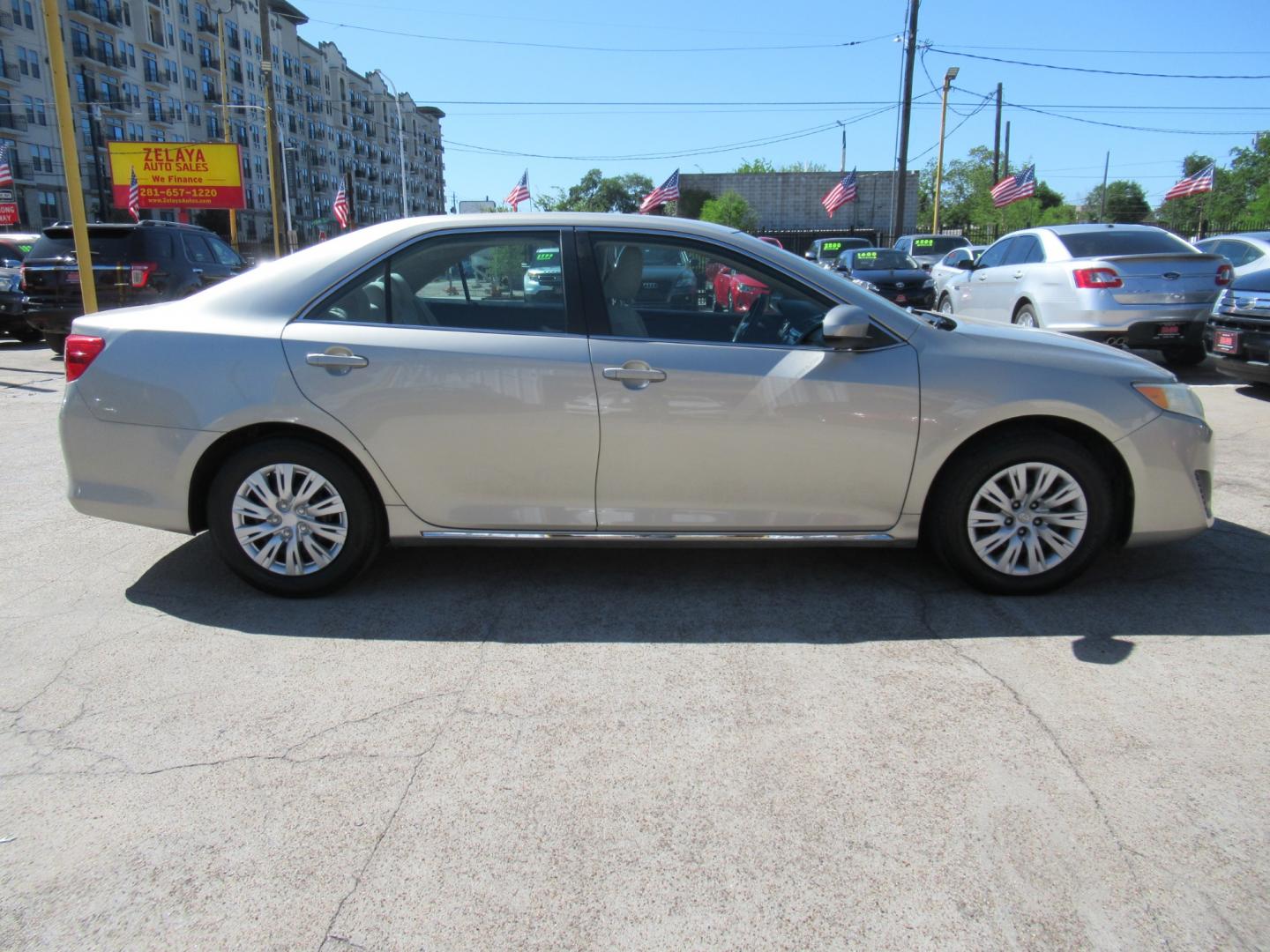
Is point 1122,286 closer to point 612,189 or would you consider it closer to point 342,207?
point 342,207

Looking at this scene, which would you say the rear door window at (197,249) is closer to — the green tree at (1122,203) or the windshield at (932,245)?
the windshield at (932,245)

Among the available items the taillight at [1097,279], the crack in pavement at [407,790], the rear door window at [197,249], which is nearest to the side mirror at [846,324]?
the crack in pavement at [407,790]

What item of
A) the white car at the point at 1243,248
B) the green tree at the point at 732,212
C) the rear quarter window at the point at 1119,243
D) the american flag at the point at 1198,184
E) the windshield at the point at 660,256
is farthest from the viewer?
the green tree at the point at 732,212

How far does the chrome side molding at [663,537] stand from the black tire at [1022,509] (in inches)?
10.1

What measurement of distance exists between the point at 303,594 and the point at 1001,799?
2.90 m

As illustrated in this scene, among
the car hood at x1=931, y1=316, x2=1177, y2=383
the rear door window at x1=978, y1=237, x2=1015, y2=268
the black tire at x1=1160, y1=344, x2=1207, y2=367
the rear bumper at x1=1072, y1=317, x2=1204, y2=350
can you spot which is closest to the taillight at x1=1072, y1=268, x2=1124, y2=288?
the rear bumper at x1=1072, y1=317, x2=1204, y2=350

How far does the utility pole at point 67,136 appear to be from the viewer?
8.06 meters

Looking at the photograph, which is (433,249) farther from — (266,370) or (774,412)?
(774,412)

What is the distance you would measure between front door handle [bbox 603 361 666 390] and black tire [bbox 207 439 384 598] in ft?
3.90

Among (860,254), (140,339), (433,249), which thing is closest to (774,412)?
(433,249)

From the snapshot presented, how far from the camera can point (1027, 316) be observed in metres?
10.5

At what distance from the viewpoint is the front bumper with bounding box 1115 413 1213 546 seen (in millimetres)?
3951

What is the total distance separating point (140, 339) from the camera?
12.9ft

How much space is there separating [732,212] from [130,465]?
5779 cm
